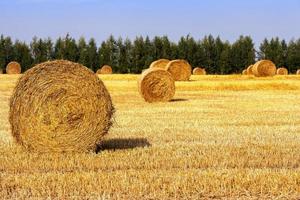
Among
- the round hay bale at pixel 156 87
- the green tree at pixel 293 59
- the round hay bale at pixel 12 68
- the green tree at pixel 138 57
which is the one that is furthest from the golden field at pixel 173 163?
the green tree at pixel 293 59

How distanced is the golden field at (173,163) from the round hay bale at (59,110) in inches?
12.1

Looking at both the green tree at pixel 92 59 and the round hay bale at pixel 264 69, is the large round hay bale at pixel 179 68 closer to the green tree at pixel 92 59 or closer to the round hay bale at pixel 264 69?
the round hay bale at pixel 264 69

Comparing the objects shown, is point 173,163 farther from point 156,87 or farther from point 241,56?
point 241,56

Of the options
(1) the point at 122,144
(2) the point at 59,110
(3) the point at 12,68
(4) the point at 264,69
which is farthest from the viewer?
(3) the point at 12,68

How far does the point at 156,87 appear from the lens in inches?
932

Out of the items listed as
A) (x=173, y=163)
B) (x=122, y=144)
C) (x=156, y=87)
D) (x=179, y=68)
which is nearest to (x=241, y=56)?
(x=179, y=68)

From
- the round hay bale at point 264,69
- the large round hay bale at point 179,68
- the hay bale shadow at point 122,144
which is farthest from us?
the round hay bale at point 264,69

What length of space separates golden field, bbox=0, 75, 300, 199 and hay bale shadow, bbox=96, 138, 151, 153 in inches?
0.7

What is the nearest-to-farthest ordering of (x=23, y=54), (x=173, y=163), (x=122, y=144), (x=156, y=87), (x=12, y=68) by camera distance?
1. (x=173, y=163)
2. (x=122, y=144)
3. (x=156, y=87)
4. (x=12, y=68)
5. (x=23, y=54)

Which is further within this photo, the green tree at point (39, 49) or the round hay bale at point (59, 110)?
the green tree at point (39, 49)

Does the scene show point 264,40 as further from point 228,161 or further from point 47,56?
point 228,161

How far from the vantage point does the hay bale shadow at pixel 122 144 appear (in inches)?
446

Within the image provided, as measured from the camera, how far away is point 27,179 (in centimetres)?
829

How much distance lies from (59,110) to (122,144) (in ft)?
4.98
